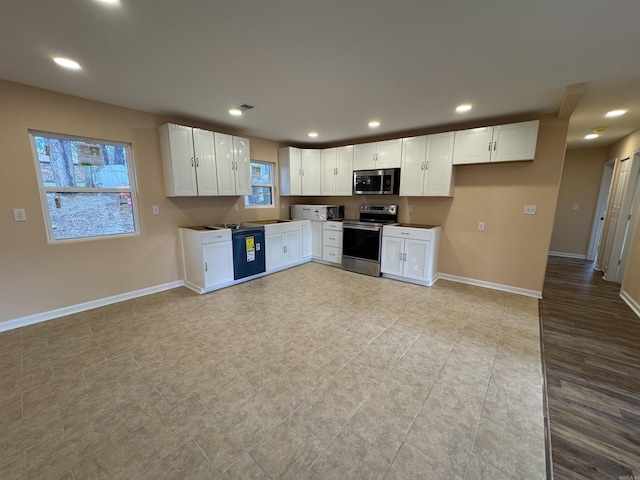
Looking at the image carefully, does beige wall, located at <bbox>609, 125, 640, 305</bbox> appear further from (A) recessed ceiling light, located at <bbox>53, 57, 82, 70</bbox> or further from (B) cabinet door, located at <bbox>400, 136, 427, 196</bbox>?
(A) recessed ceiling light, located at <bbox>53, 57, 82, 70</bbox>

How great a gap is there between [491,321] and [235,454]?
2888mm

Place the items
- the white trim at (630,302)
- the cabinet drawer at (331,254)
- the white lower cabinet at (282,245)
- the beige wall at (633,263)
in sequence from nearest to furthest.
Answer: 1. the white trim at (630,302)
2. the beige wall at (633,263)
3. the white lower cabinet at (282,245)
4. the cabinet drawer at (331,254)

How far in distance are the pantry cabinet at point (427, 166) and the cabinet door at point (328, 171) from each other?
140cm

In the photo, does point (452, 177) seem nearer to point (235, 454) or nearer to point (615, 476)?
point (615, 476)

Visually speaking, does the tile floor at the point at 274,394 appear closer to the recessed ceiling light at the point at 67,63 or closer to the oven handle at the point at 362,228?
the oven handle at the point at 362,228

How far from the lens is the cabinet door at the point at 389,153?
4.32m

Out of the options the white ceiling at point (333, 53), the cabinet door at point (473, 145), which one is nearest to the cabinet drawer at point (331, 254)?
the cabinet door at point (473, 145)

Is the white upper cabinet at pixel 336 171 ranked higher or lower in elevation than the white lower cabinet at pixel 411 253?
higher

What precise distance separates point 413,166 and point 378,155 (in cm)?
68

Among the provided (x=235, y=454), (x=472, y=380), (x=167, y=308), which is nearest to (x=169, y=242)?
(x=167, y=308)

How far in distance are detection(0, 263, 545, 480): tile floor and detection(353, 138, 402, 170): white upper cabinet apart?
254 cm

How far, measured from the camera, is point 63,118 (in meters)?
2.85

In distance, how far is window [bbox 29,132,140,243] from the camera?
2881mm

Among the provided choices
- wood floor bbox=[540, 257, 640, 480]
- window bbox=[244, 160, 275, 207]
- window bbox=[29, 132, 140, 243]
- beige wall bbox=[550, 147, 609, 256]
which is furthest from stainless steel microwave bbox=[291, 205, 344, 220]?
beige wall bbox=[550, 147, 609, 256]
